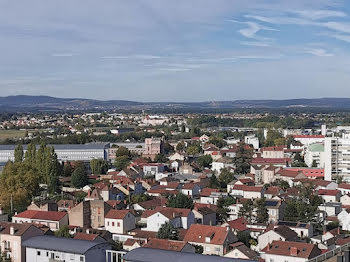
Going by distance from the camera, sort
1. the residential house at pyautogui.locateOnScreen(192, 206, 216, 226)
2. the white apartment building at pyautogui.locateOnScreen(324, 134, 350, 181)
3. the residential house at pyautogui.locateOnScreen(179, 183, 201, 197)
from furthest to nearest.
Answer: the white apartment building at pyautogui.locateOnScreen(324, 134, 350, 181)
the residential house at pyautogui.locateOnScreen(179, 183, 201, 197)
the residential house at pyautogui.locateOnScreen(192, 206, 216, 226)

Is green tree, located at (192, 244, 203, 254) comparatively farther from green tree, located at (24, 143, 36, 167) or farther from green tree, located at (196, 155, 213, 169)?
green tree, located at (196, 155, 213, 169)

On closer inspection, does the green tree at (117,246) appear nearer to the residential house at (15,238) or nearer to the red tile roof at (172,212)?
the residential house at (15,238)

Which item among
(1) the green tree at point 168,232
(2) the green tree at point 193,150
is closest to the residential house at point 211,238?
(1) the green tree at point 168,232

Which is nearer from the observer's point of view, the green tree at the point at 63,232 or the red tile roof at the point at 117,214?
the green tree at the point at 63,232

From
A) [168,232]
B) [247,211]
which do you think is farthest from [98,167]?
[168,232]

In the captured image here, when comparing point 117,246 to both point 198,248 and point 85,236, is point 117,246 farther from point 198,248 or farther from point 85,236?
point 198,248

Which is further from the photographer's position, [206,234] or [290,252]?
[206,234]

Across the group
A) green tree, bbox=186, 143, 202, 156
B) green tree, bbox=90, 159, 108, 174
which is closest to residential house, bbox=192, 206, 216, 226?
green tree, bbox=90, 159, 108, 174
